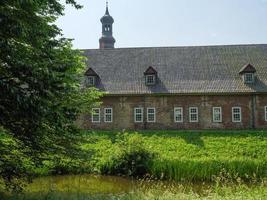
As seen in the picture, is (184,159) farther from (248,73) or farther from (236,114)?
(248,73)

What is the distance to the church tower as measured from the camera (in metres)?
56.9

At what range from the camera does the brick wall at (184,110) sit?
112 feet

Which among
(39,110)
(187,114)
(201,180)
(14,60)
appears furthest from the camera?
(187,114)

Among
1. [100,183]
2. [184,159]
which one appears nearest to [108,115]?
[184,159]

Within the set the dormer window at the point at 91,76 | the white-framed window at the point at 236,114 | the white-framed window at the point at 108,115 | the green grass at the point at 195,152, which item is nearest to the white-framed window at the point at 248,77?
the white-framed window at the point at 236,114

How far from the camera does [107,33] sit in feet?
188

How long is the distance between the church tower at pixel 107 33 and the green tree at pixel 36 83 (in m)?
44.2

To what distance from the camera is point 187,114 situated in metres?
34.7

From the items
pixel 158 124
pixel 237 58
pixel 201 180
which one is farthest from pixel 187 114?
pixel 201 180

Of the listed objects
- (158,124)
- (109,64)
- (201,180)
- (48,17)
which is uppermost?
(109,64)

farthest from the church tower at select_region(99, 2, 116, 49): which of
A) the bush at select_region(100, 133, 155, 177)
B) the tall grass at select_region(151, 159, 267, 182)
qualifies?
the tall grass at select_region(151, 159, 267, 182)

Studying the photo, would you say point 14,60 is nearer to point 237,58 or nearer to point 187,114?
point 187,114

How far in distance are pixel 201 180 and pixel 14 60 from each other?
1442cm

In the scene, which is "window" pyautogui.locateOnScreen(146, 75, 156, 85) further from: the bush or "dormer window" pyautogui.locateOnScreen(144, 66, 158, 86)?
the bush
